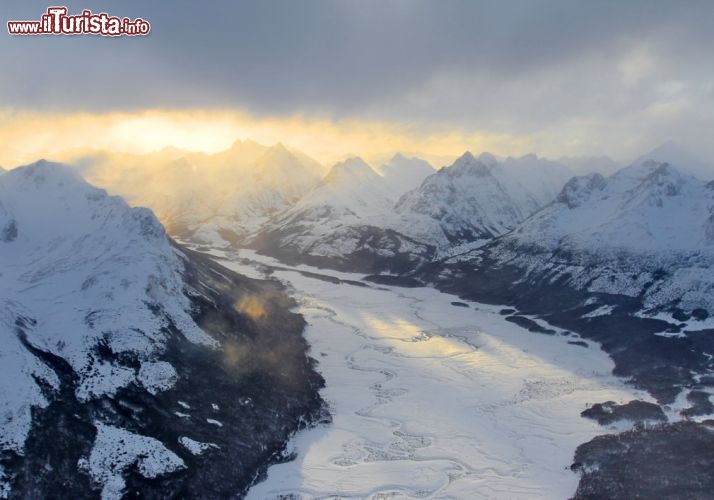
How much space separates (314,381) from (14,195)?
87.3m

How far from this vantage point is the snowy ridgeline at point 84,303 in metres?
71.0

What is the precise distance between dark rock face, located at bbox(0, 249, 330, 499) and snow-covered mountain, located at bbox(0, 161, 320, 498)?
0.21 m

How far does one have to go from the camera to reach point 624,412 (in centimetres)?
9806

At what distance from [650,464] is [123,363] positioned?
75.1 m

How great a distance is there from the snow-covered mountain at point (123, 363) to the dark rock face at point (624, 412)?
151ft

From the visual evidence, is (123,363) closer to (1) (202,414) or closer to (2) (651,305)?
(1) (202,414)

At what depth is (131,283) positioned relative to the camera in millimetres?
104062

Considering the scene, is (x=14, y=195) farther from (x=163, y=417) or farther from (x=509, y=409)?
(x=509, y=409)

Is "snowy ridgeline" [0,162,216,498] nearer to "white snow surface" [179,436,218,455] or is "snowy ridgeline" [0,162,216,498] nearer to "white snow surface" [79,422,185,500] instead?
"white snow surface" [79,422,185,500]

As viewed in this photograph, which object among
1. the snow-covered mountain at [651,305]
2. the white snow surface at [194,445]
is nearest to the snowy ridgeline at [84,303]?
the white snow surface at [194,445]

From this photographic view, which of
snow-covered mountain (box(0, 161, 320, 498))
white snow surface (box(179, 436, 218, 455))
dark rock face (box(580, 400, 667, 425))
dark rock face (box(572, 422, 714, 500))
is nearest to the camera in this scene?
snow-covered mountain (box(0, 161, 320, 498))

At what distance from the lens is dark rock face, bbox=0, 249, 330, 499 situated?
216 ft

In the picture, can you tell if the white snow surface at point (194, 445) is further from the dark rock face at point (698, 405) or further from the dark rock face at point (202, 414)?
the dark rock face at point (698, 405)

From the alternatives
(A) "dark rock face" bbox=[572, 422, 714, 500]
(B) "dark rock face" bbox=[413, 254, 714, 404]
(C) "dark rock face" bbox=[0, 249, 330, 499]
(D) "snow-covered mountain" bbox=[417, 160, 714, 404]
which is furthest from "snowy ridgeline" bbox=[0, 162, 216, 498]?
(D) "snow-covered mountain" bbox=[417, 160, 714, 404]
